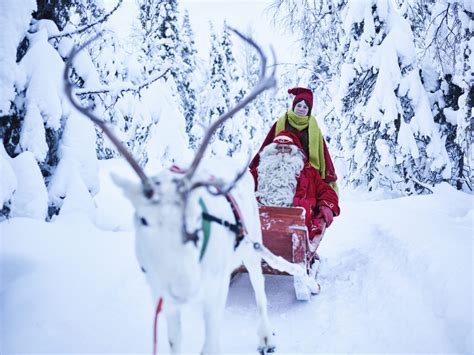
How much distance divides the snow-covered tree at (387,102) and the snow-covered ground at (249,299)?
337cm

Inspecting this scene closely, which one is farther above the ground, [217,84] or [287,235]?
[217,84]

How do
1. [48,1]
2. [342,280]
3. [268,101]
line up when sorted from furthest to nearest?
1. [268,101]
2. [48,1]
3. [342,280]

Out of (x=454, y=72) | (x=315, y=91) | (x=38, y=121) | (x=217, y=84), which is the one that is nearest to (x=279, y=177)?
(x=38, y=121)

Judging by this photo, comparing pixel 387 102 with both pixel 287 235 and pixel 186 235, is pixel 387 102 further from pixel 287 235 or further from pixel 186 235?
pixel 186 235

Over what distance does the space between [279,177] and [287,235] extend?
0.98 meters

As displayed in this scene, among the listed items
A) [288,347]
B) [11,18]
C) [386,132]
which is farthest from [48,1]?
[386,132]

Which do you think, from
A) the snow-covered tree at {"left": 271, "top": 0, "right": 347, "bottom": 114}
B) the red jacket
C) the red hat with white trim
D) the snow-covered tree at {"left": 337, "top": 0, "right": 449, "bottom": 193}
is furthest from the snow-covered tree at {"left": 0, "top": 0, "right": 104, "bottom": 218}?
the snow-covered tree at {"left": 271, "top": 0, "right": 347, "bottom": 114}

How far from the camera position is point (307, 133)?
5.21m

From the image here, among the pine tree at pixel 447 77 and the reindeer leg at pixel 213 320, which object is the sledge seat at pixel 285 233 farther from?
the pine tree at pixel 447 77

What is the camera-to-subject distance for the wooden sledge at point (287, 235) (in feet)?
12.2

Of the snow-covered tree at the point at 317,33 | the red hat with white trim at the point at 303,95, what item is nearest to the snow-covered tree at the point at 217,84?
the snow-covered tree at the point at 317,33

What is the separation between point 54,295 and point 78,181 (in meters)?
2.10

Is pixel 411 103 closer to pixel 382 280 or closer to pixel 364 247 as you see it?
pixel 364 247

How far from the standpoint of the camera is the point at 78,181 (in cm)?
494
